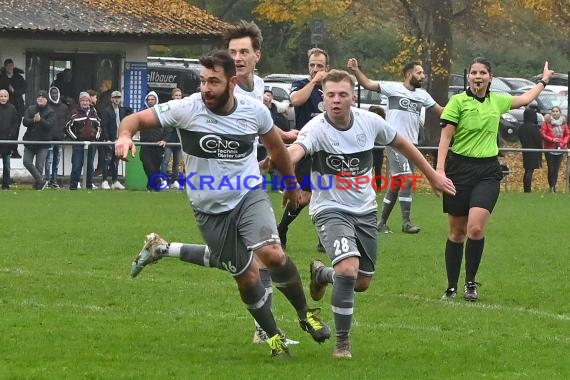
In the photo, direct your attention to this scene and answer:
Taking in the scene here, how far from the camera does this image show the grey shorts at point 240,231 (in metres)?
8.24

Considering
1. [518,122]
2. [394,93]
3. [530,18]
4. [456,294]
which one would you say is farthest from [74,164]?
[530,18]

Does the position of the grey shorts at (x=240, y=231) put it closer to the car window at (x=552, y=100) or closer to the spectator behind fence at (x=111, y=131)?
the spectator behind fence at (x=111, y=131)

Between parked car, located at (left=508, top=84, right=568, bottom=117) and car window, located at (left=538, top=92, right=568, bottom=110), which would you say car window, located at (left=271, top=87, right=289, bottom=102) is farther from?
car window, located at (left=538, top=92, right=568, bottom=110)

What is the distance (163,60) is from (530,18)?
45.0ft

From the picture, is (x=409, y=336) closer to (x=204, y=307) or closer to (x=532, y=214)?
(x=204, y=307)

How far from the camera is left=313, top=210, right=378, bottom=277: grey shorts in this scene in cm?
863

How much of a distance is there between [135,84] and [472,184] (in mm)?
18646

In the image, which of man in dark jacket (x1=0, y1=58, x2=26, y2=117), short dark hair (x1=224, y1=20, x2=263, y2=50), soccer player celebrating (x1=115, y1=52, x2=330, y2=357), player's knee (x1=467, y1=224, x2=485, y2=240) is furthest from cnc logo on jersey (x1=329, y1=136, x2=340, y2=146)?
man in dark jacket (x1=0, y1=58, x2=26, y2=117)

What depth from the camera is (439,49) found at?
113 ft

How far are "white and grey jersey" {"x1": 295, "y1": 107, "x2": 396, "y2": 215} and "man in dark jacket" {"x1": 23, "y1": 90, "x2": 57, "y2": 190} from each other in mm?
15913

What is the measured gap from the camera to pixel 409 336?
9.44 meters

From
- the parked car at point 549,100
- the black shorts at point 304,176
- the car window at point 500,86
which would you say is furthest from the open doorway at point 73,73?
the car window at point 500,86

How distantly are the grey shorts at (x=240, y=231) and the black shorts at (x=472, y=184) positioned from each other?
126 inches

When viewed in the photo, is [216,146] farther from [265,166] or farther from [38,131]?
Answer: [38,131]
